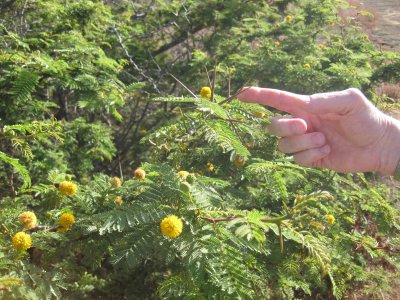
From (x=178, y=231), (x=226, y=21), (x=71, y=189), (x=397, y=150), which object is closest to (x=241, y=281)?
(x=178, y=231)

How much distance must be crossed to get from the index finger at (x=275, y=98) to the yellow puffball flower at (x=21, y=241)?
1.21 m

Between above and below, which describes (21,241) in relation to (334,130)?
below

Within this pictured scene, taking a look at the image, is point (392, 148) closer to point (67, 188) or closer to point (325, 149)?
point (325, 149)

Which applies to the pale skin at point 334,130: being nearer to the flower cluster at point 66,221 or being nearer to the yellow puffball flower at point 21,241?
the flower cluster at point 66,221

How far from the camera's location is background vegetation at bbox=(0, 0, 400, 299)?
1.54 meters

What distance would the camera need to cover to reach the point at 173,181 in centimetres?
161

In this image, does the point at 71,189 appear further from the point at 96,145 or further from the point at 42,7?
the point at 42,7

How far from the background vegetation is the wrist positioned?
0.53 m

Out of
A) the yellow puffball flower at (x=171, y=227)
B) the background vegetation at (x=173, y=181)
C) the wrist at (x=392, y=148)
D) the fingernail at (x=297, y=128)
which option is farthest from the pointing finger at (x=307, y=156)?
the yellow puffball flower at (x=171, y=227)

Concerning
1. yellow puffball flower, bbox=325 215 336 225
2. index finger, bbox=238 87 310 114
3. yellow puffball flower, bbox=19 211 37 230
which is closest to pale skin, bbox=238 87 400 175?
index finger, bbox=238 87 310 114

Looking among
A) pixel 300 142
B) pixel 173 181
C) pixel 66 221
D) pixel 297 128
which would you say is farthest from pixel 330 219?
pixel 66 221

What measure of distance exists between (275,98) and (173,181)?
2.22 ft

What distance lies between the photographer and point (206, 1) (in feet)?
19.6

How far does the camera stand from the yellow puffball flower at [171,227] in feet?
4.94
